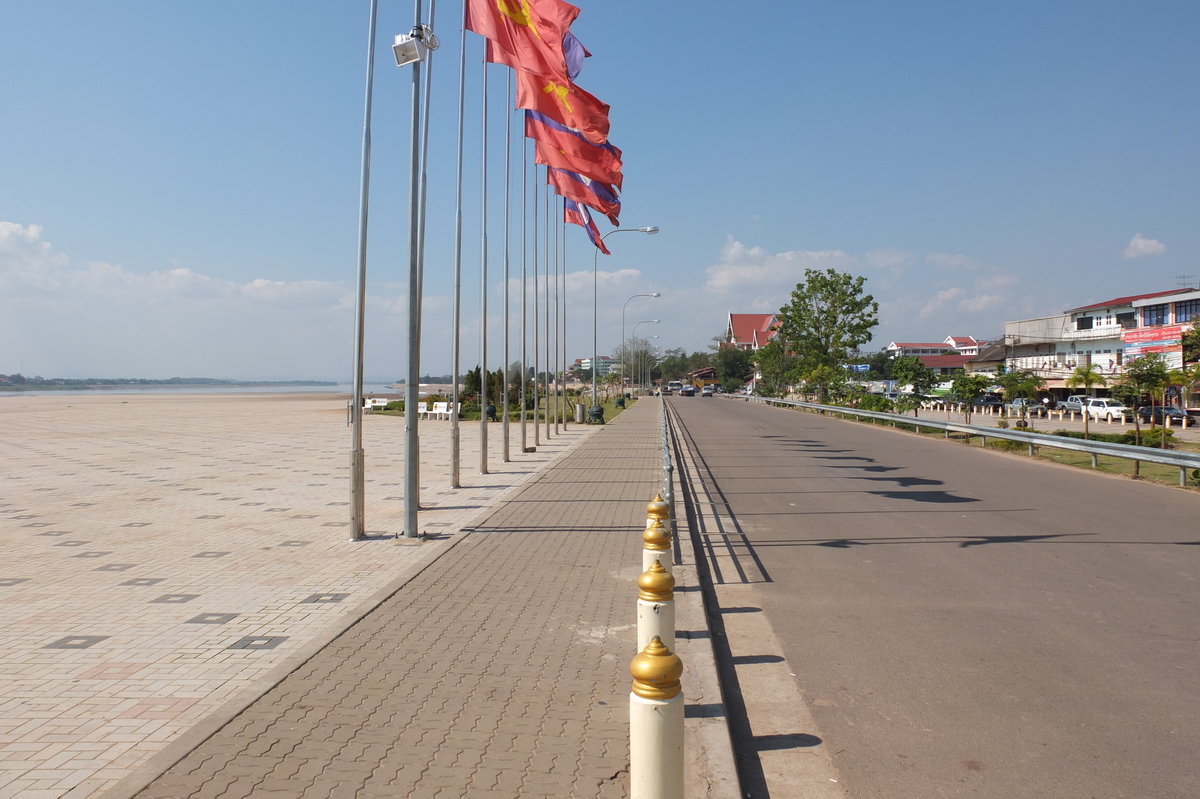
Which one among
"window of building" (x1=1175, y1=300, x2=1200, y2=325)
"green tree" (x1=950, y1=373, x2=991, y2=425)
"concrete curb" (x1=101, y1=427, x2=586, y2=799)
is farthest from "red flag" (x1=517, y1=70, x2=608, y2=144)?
"window of building" (x1=1175, y1=300, x2=1200, y2=325)

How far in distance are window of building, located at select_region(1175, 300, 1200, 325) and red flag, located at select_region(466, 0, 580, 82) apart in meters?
47.6

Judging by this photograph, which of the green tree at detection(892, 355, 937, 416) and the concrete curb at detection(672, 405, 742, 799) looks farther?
the green tree at detection(892, 355, 937, 416)

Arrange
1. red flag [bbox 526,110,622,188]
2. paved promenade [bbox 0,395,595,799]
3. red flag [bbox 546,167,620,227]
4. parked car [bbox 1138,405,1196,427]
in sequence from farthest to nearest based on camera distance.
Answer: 1. parked car [bbox 1138,405,1196,427]
2. red flag [bbox 546,167,620,227]
3. red flag [bbox 526,110,622,188]
4. paved promenade [bbox 0,395,595,799]

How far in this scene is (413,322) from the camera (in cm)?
1021

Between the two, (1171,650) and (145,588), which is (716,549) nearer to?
(1171,650)

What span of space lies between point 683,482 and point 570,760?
11670mm

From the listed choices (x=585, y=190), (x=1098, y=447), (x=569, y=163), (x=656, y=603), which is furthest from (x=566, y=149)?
(x=656, y=603)

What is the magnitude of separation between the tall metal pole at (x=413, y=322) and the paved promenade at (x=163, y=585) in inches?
27.5

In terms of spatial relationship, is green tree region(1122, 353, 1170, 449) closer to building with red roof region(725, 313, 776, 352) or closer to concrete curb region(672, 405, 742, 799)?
concrete curb region(672, 405, 742, 799)

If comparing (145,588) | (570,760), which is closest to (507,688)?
(570,760)

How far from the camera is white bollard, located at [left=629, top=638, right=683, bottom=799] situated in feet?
9.39

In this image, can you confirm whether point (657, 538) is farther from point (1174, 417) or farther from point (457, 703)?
point (1174, 417)

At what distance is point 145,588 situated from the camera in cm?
738

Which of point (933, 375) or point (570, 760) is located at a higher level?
point (933, 375)
